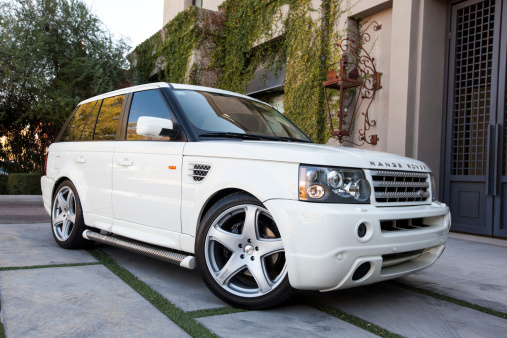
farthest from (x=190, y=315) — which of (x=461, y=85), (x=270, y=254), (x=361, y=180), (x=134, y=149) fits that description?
(x=461, y=85)

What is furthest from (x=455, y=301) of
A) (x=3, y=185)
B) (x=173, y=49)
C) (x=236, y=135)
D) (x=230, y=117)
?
(x=3, y=185)

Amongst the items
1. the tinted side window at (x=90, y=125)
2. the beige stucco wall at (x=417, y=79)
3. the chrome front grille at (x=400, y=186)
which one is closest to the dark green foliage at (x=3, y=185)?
the tinted side window at (x=90, y=125)

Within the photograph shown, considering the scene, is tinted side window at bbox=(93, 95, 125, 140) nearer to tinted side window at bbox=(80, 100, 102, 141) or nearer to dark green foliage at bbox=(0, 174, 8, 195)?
tinted side window at bbox=(80, 100, 102, 141)

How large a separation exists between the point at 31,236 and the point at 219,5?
946cm

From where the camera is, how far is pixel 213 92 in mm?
4352

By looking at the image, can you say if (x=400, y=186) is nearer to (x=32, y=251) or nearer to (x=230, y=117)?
(x=230, y=117)

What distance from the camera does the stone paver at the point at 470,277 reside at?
3.76 meters

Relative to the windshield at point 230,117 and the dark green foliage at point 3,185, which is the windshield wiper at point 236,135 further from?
the dark green foliage at point 3,185

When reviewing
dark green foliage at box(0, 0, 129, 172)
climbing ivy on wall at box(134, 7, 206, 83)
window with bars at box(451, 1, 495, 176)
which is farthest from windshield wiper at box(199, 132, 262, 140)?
dark green foliage at box(0, 0, 129, 172)

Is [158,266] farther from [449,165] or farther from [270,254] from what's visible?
[449,165]

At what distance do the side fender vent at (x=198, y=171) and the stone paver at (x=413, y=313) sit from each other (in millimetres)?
1343

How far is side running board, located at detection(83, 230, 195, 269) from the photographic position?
3.32 meters

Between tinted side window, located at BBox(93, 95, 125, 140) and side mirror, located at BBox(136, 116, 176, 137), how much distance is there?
1.11m

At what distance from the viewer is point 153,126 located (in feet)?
11.4
